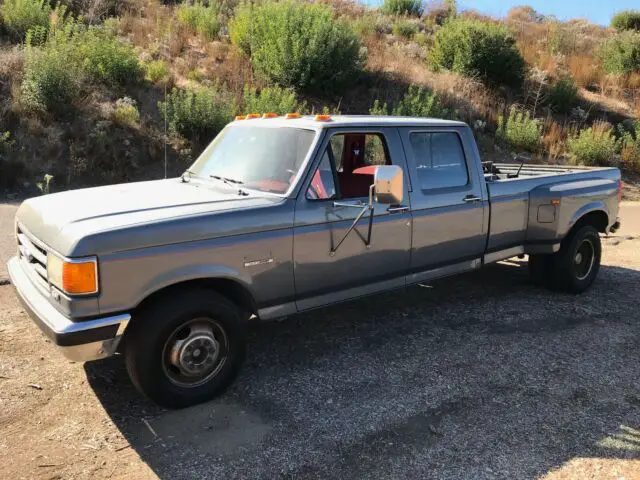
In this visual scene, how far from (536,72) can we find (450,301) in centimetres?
1571

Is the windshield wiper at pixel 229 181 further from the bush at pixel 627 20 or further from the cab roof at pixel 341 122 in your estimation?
the bush at pixel 627 20

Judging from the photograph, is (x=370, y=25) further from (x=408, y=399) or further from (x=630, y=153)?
(x=408, y=399)

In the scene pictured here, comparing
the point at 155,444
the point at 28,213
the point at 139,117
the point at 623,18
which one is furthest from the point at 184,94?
the point at 623,18

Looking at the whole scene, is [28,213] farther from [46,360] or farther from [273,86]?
[273,86]

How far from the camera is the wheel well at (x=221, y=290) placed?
3.59 meters

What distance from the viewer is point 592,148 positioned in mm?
14383

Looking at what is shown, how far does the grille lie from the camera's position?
3.65 m

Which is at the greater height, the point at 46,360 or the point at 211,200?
the point at 211,200

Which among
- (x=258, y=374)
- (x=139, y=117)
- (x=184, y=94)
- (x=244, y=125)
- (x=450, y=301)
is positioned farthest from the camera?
(x=184, y=94)

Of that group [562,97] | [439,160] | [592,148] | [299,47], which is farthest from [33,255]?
[562,97]

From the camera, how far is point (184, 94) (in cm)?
1273

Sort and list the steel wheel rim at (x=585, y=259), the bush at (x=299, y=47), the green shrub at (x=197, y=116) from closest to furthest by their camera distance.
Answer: the steel wheel rim at (x=585, y=259)
the green shrub at (x=197, y=116)
the bush at (x=299, y=47)

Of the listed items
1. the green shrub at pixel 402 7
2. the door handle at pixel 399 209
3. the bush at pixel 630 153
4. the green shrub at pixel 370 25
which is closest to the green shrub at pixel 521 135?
the bush at pixel 630 153

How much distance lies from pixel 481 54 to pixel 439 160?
13.7 metres
